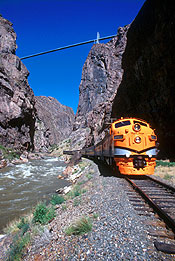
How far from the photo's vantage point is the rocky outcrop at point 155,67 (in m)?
15.5

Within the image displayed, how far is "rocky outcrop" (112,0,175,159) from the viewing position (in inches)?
609

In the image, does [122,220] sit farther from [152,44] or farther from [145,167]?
[152,44]

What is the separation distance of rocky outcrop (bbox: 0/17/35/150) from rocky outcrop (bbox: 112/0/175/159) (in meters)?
29.9

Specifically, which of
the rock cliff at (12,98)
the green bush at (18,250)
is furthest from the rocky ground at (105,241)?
the rock cliff at (12,98)

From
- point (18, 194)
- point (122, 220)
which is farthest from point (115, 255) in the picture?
point (18, 194)

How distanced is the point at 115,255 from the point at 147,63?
21.4 metres

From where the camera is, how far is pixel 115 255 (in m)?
2.39

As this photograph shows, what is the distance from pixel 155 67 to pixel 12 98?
35.1 m

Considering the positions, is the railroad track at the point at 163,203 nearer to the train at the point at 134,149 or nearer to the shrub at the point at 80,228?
the train at the point at 134,149

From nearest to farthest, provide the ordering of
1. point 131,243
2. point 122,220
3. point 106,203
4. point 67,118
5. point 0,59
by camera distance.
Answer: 1. point 131,243
2. point 122,220
3. point 106,203
4. point 0,59
5. point 67,118

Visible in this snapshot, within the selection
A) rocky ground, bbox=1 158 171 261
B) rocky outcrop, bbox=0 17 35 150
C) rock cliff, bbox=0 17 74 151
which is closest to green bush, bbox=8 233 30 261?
rocky ground, bbox=1 158 171 261

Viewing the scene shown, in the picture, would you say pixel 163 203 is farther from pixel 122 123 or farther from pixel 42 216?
pixel 122 123

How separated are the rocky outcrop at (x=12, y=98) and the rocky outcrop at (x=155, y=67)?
29.9 meters

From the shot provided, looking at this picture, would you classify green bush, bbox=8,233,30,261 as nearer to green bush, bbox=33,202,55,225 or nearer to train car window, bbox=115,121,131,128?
green bush, bbox=33,202,55,225
